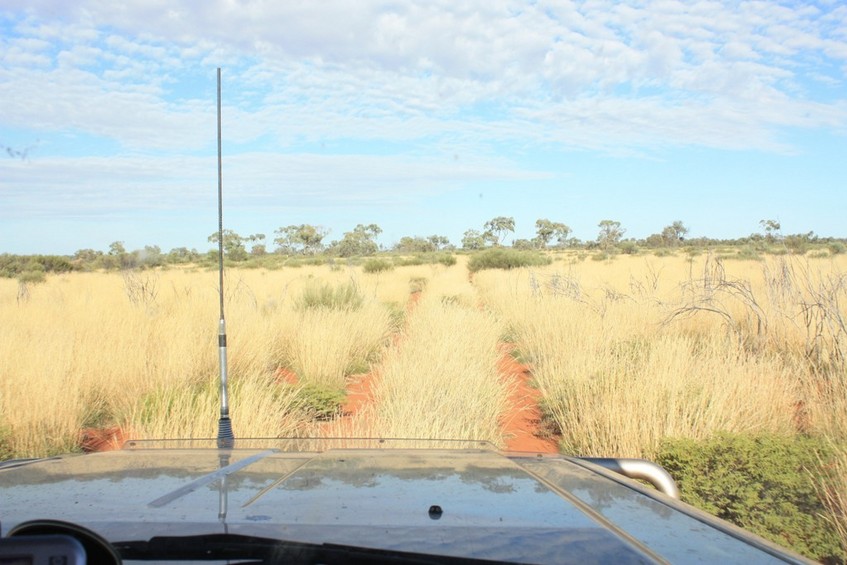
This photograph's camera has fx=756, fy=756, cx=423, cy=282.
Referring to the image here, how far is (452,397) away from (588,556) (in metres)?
7.07

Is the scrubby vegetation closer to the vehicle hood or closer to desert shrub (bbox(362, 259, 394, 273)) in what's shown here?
the vehicle hood

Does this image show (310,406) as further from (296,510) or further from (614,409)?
(296,510)

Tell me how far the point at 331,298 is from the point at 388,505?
1919cm

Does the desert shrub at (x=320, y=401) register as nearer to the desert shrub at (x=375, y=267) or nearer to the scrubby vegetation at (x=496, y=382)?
the scrubby vegetation at (x=496, y=382)

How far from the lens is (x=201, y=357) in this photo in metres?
12.1

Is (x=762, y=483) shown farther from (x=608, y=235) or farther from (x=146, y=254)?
(x=608, y=235)

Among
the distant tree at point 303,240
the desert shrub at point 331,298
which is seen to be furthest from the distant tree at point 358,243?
the desert shrub at point 331,298

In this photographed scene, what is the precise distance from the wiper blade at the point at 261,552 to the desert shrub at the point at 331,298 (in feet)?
59.5

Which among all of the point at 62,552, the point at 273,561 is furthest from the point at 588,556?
the point at 62,552

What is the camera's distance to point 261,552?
1810 millimetres

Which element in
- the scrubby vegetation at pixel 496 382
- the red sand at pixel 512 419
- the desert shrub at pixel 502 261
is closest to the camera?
the scrubby vegetation at pixel 496 382

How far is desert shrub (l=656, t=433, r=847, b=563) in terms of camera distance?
5418mm

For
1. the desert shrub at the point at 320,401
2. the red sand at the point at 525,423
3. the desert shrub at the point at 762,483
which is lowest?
the red sand at the point at 525,423

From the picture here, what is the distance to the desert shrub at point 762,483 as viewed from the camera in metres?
5.42
